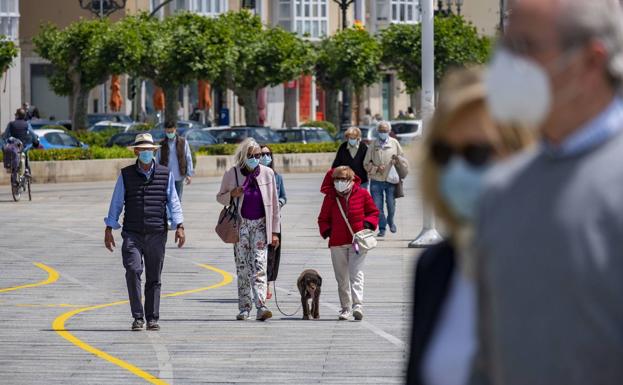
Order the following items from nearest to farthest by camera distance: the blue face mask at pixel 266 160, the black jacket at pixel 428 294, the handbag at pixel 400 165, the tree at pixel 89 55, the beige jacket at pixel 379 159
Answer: the black jacket at pixel 428 294
the blue face mask at pixel 266 160
the beige jacket at pixel 379 159
the handbag at pixel 400 165
the tree at pixel 89 55

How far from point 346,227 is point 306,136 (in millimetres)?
37666

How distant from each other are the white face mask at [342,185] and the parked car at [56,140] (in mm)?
30923

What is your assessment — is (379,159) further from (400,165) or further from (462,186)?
(462,186)

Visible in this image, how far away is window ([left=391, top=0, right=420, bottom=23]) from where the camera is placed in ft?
323

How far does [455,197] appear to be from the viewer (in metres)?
3.17

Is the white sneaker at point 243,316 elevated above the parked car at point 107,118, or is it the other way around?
the parked car at point 107,118

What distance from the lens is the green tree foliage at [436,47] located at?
237ft

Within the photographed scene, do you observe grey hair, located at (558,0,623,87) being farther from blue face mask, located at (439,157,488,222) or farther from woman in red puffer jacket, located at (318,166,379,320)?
woman in red puffer jacket, located at (318,166,379,320)

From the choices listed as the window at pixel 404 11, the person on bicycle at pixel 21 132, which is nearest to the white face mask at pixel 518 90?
the person on bicycle at pixel 21 132

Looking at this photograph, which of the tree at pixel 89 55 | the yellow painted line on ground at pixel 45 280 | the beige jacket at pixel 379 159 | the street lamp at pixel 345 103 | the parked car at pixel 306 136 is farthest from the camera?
the street lamp at pixel 345 103

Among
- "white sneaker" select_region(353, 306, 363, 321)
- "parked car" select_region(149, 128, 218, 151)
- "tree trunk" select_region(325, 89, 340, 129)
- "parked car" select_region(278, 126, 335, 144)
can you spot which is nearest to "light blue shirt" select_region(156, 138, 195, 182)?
"white sneaker" select_region(353, 306, 363, 321)

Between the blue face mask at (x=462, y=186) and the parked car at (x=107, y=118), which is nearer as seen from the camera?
the blue face mask at (x=462, y=186)

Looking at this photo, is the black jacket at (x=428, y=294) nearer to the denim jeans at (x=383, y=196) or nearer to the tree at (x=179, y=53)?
the denim jeans at (x=383, y=196)

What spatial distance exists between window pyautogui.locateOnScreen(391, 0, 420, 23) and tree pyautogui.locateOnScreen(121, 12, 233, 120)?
36628mm
